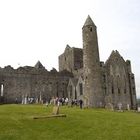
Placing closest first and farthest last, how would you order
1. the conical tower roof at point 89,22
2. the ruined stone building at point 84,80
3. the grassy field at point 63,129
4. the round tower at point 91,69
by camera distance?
the grassy field at point 63,129, the round tower at point 91,69, the ruined stone building at point 84,80, the conical tower roof at point 89,22

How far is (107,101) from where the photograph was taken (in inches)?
2537

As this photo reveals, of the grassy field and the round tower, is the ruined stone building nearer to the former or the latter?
the round tower

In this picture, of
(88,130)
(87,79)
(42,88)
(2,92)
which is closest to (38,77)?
(42,88)

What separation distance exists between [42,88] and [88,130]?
4238 cm

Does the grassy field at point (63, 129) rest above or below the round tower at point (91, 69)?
below

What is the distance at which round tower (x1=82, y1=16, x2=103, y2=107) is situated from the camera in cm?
5138

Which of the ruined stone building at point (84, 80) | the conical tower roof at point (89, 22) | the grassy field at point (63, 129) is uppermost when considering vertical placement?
the conical tower roof at point (89, 22)

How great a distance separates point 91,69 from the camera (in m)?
52.7

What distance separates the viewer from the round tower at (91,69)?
169 feet

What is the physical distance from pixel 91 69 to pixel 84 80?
259 cm

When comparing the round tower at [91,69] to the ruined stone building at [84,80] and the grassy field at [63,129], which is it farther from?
the grassy field at [63,129]

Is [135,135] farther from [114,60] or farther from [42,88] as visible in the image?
[114,60]

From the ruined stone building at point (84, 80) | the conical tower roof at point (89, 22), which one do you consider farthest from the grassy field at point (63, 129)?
the conical tower roof at point (89, 22)

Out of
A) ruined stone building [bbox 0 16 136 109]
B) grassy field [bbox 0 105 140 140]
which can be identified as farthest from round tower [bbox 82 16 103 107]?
grassy field [bbox 0 105 140 140]
